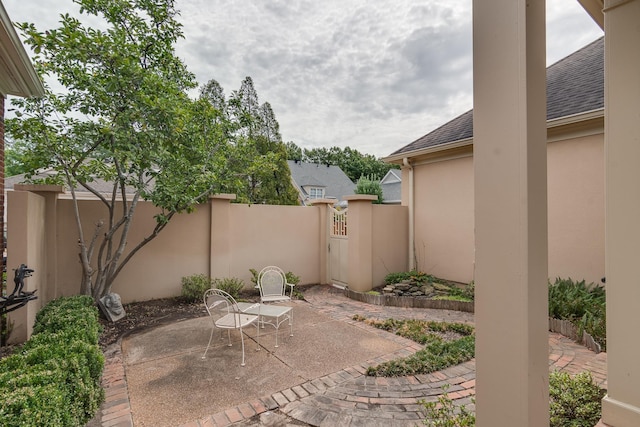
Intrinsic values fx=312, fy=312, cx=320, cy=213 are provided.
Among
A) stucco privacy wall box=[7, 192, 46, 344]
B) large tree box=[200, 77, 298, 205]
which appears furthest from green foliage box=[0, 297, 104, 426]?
large tree box=[200, 77, 298, 205]

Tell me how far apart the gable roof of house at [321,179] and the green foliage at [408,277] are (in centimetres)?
1563

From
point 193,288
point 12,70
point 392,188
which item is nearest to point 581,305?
point 193,288

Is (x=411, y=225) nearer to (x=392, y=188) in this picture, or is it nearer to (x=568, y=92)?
(x=568, y=92)

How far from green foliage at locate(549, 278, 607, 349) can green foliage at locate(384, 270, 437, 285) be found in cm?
260

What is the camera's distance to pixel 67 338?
10.2ft

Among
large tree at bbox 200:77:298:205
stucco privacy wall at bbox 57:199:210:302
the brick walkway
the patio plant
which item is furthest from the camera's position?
large tree at bbox 200:77:298:205

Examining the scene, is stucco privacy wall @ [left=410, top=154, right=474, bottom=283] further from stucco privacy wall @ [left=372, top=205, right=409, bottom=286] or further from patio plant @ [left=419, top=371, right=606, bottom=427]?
patio plant @ [left=419, top=371, right=606, bottom=427]

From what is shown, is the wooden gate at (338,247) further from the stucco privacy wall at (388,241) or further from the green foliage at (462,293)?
the green foliage at (462,293)

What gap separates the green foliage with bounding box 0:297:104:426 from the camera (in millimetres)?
1914

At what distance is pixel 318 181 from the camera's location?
81.1 ft

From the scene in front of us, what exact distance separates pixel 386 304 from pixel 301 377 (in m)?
3.60

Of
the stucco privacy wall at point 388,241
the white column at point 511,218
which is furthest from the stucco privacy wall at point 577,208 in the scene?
the white column at point 511,218

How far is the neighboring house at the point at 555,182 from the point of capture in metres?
5.61

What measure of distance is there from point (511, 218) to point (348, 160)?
135 feet
